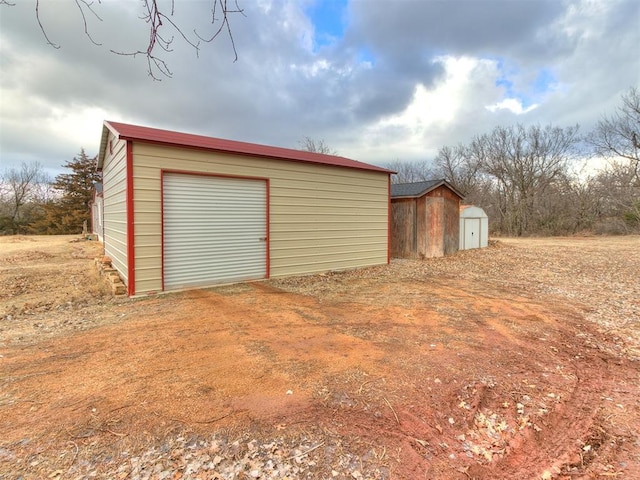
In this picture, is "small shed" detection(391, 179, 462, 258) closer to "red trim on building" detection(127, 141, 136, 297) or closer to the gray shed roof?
the gray shed roof

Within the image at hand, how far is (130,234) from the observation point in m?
5.57

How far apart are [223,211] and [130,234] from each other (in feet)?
5.94

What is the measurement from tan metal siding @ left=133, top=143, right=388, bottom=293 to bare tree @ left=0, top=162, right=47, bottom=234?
27.3 meters

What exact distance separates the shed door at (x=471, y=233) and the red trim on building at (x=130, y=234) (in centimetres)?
1267

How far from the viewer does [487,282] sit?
7.46 m

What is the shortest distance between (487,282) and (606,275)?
3466mm

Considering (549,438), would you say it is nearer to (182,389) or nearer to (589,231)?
(182,389)

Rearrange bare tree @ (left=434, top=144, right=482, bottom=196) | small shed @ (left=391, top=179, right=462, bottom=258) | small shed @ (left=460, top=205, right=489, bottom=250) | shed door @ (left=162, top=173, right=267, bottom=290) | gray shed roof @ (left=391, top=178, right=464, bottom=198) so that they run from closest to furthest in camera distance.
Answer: shed door @ (left=162, top=173, right=267, bottom=290) < gray shed roof @ (left=391, top=178, right=464, bottom=198) < small shed @ (left=391, top=179, right=462, bottom=258) < small shed @ (left=460, top=205, right=489, bottom=250) < bare tree @ (left=434, top=144, right=482, bottom=196)

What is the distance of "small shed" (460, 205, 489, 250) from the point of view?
13602mm

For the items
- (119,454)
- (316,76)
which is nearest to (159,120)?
(316,76)

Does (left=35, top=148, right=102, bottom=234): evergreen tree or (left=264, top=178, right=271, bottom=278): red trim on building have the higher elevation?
(left=35, top=148, right=102, bottom=234): evergreen tree

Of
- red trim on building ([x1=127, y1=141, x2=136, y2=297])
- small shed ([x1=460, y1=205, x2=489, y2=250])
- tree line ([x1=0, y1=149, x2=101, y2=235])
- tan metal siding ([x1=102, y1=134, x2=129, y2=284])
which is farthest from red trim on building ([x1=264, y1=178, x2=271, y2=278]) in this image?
tree line ([x1=0, y1=149, x2=101, y2=235])

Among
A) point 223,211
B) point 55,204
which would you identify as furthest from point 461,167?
point 55,204

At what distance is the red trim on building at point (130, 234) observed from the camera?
551cm
